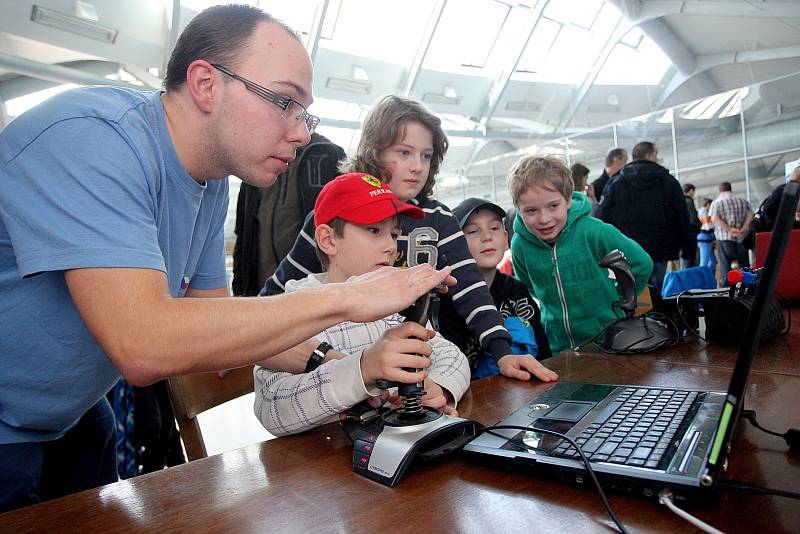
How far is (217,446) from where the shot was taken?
2559 millimetres

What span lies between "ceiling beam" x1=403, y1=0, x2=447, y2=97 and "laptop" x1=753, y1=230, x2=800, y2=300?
24.5 feet

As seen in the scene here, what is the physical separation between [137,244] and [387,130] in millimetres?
1106

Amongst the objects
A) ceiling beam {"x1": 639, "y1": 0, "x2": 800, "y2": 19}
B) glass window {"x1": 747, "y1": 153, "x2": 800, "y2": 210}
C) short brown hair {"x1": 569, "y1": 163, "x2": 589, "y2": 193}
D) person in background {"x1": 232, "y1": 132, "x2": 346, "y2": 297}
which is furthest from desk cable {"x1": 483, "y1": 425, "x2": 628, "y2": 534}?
ceiling beam {"x1": 639, "y1": 0, "x2": 800, "y2": 19}

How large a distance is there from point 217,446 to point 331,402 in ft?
6.26

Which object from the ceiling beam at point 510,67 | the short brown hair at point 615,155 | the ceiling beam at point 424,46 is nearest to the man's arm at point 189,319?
the short brown hair at point 615,155

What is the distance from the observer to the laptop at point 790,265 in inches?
67.9

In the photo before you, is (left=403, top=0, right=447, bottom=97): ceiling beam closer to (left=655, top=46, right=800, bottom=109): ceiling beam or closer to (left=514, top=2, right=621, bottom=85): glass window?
(left=514, top=2, right=621, bottom=85): glass window

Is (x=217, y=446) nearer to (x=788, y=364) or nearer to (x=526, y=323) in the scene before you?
(x=526, y=323)

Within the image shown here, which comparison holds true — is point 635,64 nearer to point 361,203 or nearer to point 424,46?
point 424,46

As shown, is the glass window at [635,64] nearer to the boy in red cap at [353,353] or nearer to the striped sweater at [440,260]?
the striped sweater at [440,260]

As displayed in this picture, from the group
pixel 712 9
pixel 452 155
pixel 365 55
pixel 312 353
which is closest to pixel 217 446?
pixel 312 353

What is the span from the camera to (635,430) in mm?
731

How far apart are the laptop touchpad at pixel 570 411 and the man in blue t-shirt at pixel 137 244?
23 cm

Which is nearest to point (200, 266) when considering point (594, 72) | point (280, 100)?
point (280, 100)
